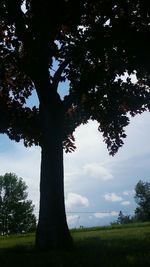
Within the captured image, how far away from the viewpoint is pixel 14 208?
11356cm

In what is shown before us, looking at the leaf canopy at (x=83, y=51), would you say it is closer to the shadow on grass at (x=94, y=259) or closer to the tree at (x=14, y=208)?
the shadow on grass at (x=94, y=259)

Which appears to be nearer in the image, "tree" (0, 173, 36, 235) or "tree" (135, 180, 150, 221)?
"tree" (0, 173, 36, 235)

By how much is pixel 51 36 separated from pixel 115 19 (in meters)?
3.36

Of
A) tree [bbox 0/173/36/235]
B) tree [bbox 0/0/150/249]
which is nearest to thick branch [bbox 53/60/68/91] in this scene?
tree [bbox 0/0/150/249]

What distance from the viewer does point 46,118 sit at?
18.9 meters

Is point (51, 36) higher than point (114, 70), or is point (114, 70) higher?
point (51, 36)

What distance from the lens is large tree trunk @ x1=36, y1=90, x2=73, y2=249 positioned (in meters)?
17.0

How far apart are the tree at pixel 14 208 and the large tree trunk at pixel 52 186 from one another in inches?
3486

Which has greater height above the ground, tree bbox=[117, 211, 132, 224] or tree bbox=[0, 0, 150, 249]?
tree bbox=[117, 211, 132, 224]

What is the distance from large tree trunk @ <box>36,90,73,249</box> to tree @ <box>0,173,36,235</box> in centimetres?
8855

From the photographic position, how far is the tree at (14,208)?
363 feet

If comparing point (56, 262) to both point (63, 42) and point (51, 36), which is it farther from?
point (63, 42)

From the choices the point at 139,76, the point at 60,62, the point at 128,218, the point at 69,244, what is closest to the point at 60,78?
the point at 60,62

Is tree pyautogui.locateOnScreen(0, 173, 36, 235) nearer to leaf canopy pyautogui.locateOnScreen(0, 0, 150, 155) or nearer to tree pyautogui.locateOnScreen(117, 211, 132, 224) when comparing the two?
tree pyautogui.locateOnScreen(117, 211, 132, 224)
